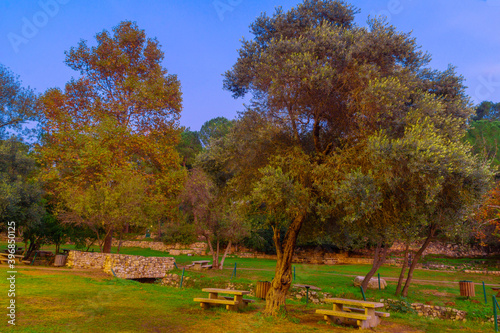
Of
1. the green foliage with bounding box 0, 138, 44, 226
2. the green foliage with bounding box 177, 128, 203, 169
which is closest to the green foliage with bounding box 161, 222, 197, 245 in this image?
the green foliage with bounding box 0, 138, 44, 226

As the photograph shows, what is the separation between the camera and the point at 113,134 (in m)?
24.4

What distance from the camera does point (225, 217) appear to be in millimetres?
27828

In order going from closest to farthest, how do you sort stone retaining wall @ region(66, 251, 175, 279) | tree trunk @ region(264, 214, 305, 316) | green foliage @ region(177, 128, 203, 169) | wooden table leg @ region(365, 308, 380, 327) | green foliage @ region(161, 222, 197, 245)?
wooden table leg @ region(365, 308, 380, 327), tree trunk @ region(264, 214, 305, 316), stone retaining wall @ region(66, 251, 175, 279), green foliage @ region(161, 222, 197, 245), green foliage @ region(177, 128, 203, 169)

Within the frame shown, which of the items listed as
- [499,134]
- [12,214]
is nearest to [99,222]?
[12,214]

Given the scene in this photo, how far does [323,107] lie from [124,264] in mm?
16879

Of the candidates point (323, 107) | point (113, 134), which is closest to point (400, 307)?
point (323, 107)

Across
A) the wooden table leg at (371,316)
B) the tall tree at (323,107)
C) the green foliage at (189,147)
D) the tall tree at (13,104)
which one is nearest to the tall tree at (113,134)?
the tall tree at (13,104)

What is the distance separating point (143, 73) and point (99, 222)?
12640 millimetres

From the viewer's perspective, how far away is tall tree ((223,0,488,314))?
962 centimetres

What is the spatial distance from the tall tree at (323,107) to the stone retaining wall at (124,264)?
1285cm

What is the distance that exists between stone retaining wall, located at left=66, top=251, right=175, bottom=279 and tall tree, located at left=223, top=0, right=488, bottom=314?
1285 centimetres

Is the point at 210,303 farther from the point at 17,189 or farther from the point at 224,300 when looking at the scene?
the point at 17,189

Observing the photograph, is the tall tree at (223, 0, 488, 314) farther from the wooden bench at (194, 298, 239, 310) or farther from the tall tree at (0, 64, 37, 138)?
the tall tree at (0, 64, 37, 138)

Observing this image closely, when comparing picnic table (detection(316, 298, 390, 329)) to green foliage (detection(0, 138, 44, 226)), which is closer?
picnic table (detection(316, 298, 390, 329))
